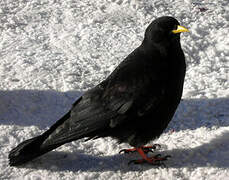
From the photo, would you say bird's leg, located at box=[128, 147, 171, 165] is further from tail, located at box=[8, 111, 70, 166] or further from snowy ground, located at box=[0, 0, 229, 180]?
tail, located at box=[8, 111, 70, 166]

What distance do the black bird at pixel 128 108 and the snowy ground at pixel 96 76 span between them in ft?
1.01

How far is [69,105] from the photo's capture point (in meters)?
4.65

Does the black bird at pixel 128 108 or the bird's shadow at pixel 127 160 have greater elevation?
the black bird at pixel 128 108

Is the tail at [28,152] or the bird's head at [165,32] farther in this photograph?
the bird's head at [165,32]

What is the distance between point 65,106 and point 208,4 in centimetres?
337

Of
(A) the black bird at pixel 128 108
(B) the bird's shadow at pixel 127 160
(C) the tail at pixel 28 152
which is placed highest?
(A) the black bird at pixel 128 108

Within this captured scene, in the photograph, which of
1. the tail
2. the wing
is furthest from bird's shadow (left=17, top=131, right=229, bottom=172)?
the wing

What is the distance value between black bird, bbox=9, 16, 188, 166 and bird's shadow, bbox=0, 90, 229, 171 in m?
0.28

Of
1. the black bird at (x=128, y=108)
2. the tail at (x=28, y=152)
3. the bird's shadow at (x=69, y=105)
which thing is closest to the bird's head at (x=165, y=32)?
the black bird at (x=128, y=108)

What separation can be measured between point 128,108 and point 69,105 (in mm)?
1277

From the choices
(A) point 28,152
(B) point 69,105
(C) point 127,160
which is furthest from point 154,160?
(B) point 69,105

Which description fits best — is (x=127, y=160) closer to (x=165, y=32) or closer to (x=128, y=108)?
(x=128, y=108)

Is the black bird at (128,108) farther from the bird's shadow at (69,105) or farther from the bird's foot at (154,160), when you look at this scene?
the bird's shadow at (69,105)

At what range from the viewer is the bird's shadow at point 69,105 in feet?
12.4
